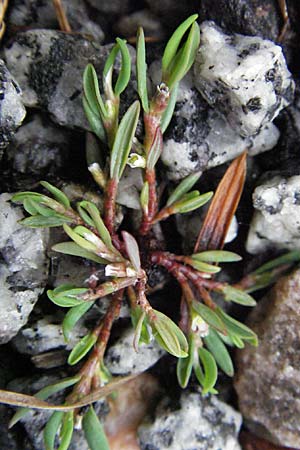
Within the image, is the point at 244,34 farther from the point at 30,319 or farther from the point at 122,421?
the point at 122,421

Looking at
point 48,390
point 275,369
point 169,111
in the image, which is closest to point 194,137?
point 169,111

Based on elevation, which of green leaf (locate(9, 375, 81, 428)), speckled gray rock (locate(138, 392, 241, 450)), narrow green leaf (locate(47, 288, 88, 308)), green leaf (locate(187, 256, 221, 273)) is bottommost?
speckled gray rock (locate(138, 392, 241, 450))

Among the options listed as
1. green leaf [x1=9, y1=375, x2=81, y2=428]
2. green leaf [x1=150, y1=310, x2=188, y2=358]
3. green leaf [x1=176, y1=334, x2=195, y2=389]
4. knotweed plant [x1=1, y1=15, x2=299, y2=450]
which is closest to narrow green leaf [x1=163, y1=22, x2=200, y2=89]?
knotweed plant [x1=1, y1=15, x2=299, y2=450]

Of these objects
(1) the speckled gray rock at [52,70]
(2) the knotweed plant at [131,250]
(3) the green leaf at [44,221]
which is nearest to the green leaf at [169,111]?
(2) the knotweed plant at [131,250]

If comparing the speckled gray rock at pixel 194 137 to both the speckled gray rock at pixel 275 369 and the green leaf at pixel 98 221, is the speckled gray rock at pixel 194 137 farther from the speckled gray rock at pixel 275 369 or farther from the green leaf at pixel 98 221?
the speckled gray rock at pixel 275 369

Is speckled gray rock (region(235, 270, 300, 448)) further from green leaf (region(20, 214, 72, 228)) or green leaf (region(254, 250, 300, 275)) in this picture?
green leaf (region(20, 214, 72, 228))

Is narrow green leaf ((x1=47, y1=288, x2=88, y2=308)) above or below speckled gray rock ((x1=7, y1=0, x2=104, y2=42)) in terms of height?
below
